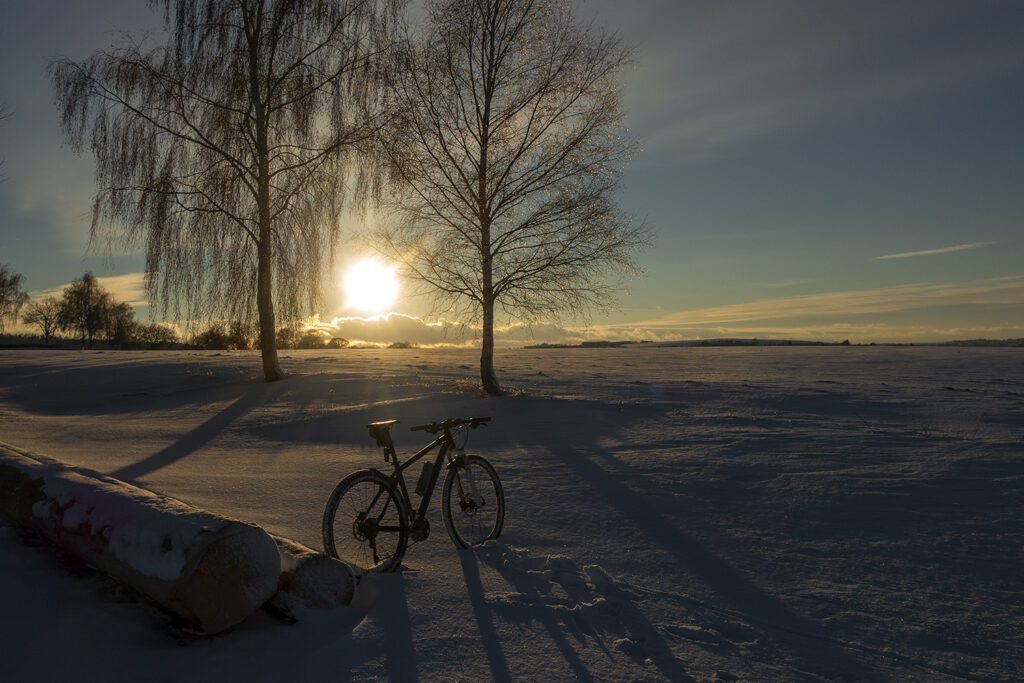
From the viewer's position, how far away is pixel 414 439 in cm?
923

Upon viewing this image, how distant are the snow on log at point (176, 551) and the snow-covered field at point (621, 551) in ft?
0.80

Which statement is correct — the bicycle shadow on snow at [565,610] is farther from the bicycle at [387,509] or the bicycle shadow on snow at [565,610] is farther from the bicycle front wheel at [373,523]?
the bicycle front wheel at [373,523]

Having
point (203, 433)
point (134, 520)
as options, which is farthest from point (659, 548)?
point (203, 433)

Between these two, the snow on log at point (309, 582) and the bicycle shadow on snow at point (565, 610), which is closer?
the bicycle shadow on snow at point (565, 610)

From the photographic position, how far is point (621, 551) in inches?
188

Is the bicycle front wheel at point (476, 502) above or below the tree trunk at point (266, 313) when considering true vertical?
below

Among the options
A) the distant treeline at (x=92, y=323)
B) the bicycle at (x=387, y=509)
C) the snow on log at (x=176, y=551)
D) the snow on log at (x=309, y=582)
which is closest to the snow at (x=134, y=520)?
the snow on log at (x=176, y=551)

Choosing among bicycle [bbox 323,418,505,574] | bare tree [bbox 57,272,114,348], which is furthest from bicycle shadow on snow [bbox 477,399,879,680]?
bare tree [bbox 57,272,114,348]

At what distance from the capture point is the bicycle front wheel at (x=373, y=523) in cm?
414

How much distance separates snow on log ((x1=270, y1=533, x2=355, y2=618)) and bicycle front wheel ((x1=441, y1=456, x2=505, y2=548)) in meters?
1.25

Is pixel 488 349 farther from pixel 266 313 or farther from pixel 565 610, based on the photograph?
pixel 565 610

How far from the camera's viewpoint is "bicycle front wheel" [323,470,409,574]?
13.6 ft

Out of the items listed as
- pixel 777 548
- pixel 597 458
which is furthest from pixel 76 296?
pixel 777 548

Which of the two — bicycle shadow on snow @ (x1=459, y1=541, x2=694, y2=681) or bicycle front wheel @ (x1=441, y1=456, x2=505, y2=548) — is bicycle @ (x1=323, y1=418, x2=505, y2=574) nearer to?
bicycle front wheel @ (x1=441, y1=456, x2=505, y2=548)
